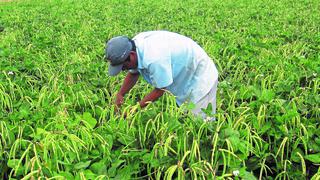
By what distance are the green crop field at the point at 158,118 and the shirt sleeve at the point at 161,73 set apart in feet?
0.56

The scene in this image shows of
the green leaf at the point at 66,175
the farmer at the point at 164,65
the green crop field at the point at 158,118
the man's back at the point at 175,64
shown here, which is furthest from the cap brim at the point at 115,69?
the green leaf at the point at 66,175

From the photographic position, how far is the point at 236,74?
4.10 m

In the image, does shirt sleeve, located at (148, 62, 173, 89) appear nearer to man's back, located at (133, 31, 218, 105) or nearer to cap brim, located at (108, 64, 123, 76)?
man's back, located at (133, 31, 218, 105)

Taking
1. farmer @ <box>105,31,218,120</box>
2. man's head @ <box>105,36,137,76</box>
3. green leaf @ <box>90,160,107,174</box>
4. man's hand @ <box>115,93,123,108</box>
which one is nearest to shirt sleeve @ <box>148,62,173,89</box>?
farmer @ <box>105,31,218,120</box>

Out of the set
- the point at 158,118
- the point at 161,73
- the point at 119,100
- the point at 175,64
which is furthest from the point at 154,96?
the point at 158,118

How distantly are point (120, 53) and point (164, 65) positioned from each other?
31 centimetres

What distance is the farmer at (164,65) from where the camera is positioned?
2.79 meters

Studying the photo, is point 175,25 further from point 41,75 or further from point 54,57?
point 41,75

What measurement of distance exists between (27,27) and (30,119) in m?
5.09

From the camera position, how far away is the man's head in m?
2.73

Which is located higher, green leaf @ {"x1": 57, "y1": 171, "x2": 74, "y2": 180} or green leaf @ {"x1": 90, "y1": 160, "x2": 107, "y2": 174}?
green leaf @ {"x1": 57, "y1": 171, "x2": 74, "y2": 180}

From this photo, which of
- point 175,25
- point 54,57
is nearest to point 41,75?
point 54,57

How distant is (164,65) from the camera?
2809 mm

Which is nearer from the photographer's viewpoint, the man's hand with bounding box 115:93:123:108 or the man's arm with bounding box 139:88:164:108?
the man's arm with bounding box 139:88:164:108
